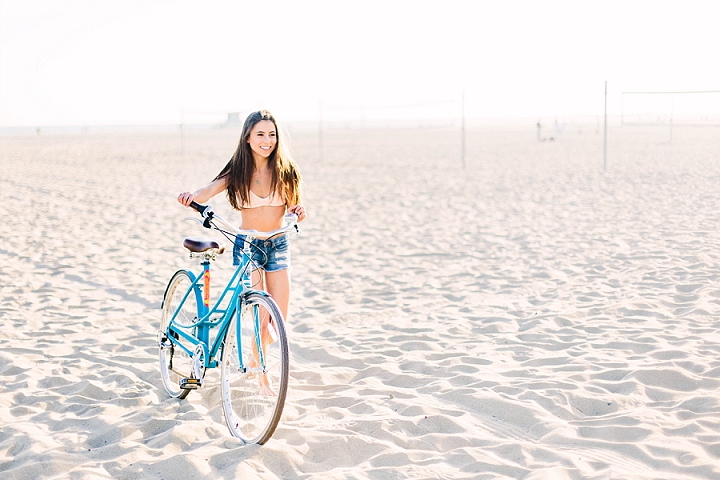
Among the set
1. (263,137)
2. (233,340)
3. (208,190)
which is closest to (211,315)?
(233,340)

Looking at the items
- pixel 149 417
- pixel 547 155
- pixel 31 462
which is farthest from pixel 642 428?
pixel 547 155

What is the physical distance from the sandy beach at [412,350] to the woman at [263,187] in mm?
740

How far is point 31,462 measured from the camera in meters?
2.92

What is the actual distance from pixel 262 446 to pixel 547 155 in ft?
68.8

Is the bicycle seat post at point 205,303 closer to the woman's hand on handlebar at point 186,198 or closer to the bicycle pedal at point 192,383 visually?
the bicycle pedal at point 192,383

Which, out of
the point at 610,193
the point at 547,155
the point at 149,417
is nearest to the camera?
the point at 149,417

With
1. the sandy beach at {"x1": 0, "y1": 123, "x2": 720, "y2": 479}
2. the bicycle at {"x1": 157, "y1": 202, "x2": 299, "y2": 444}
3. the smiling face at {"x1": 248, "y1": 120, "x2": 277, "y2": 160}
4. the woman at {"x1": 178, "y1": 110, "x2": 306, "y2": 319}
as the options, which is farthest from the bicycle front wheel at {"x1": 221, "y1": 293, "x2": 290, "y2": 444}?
the smiling face at {"x1": 248, "y1": 120, "x2": 277, "y2": 160}

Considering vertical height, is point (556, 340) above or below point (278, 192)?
below

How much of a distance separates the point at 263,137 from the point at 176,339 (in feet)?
3.80

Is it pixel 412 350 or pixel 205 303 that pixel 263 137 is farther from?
pixel 412 350

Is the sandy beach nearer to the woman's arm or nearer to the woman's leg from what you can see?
the woman's leg

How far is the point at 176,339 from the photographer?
3.63 m

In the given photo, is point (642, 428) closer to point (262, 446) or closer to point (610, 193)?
point (262, 446)

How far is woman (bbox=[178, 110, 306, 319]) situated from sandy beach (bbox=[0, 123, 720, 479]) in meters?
0.74
